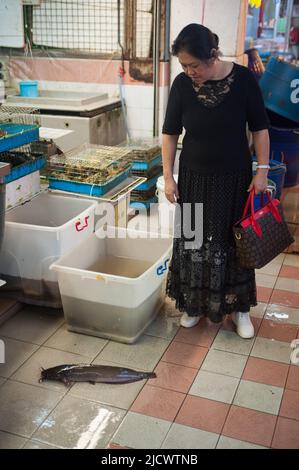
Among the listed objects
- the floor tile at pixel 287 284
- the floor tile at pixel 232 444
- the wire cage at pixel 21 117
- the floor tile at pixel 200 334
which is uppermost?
the wire cage at pixel 21 117

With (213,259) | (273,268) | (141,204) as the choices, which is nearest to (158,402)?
(213,259)

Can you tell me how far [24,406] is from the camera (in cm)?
237

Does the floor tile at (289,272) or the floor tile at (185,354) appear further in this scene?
the floor tile at (289,272)

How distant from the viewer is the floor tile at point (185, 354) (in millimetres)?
2719

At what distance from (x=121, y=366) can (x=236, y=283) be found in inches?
30.7

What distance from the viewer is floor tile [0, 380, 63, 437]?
224cm

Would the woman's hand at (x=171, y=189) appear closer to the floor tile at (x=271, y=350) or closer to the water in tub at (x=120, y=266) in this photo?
the water in tub at (x=120, y=266)

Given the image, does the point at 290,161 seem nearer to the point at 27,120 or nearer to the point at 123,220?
the point at 123,220

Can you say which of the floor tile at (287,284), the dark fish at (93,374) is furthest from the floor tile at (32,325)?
the floor tile at (287,284)

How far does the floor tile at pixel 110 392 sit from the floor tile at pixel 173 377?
9 centimetres

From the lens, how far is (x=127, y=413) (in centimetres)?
233

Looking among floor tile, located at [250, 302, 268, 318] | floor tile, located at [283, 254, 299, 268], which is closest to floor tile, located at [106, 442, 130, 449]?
floor tile, located at [250, 302, 268, 318]

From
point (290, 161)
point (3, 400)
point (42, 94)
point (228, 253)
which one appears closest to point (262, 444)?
point (228, 253)

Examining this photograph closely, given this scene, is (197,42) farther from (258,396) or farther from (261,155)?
(258,396)
